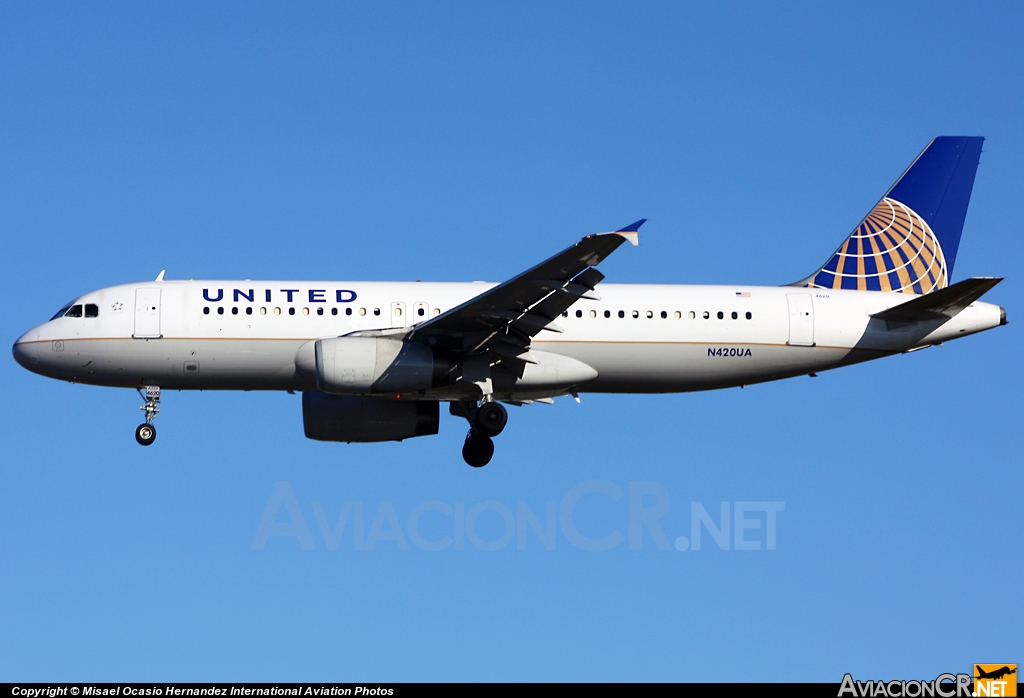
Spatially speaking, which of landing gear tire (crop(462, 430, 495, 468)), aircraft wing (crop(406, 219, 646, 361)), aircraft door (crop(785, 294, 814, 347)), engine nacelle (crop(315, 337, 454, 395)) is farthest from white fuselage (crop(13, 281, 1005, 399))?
landing gear tire (crop(462, 430, 495, 468))

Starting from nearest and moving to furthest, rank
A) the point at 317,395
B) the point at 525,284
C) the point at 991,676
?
1. the point at 991,676
2. the point at 525,284
3. the point at 317,395

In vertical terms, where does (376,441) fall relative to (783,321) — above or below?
below

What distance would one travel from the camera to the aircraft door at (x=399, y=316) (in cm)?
3134

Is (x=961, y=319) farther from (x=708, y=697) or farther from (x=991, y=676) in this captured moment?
(x=708, y=697)

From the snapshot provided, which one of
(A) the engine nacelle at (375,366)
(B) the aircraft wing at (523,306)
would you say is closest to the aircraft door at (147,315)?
(A) the engine nacelle at (375,366)

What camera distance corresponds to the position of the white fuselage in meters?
30.8

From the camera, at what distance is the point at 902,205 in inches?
1425

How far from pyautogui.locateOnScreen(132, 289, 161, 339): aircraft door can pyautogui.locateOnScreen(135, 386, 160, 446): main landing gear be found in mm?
1318

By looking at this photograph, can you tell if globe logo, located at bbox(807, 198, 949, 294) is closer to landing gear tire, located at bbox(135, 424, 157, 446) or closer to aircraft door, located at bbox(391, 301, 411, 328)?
aircraft door, located at bbox(391, 301, 411, 328)

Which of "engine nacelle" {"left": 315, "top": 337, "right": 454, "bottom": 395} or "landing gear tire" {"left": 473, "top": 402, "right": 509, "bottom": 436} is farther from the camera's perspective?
"landing gear tire" {"left": 473, "top": 402, "right": 509, "bottom": 436}

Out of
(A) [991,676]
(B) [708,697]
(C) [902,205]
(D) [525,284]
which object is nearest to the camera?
(B) [708,697]

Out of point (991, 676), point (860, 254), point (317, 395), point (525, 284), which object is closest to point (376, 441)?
point (317, 395)

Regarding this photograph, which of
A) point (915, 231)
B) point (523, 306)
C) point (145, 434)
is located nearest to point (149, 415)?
point (145, 434)

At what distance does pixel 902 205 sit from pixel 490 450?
12.7m
